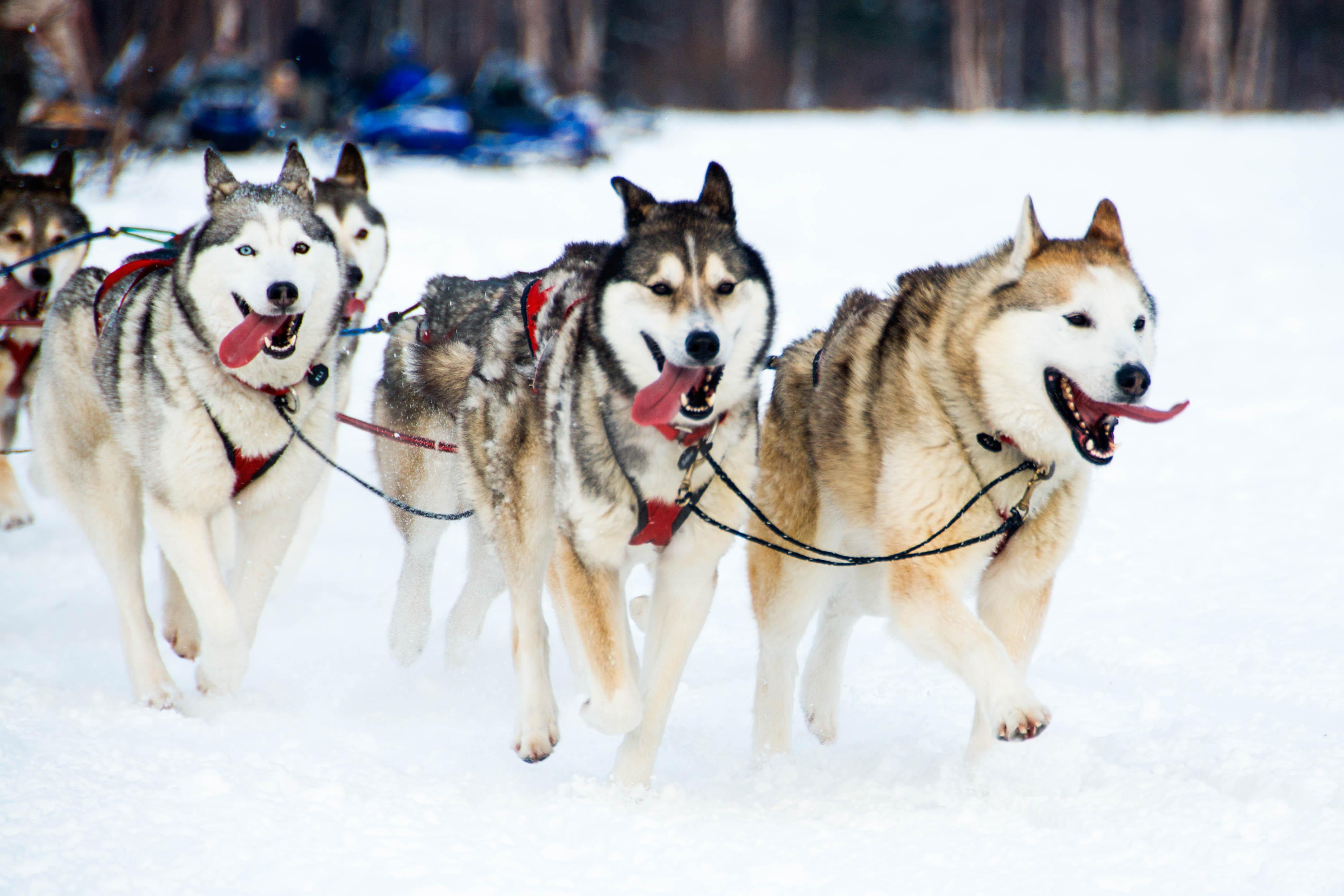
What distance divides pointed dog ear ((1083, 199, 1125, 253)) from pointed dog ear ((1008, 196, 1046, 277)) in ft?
0.58

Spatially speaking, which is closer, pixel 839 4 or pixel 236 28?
pixel 236 28

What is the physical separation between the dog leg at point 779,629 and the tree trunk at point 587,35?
2043 cm

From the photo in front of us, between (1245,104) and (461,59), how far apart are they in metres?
15.7

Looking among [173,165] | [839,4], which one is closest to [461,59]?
[839,4]

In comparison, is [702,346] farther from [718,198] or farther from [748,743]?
[748,743]

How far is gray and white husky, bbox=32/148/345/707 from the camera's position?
122 inches

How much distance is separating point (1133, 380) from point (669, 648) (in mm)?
1192

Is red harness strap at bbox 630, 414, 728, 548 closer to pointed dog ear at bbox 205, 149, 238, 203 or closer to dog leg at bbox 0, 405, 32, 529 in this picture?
pointed dog ear at bbox 205, 149, 238, 203

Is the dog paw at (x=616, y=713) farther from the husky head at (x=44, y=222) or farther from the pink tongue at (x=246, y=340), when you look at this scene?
the husky head at (x=44, y=222)

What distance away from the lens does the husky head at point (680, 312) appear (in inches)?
97.9

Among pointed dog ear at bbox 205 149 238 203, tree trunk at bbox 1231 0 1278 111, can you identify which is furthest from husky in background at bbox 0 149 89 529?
tree trunk at bbox 1231 0 1278 111

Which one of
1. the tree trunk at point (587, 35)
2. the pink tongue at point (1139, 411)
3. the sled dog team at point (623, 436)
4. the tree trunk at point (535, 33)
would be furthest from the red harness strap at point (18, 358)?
the tree trunk at point (587, 35)

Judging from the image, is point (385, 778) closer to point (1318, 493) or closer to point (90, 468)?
point (90, 468)

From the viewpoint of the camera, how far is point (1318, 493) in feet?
16.5
